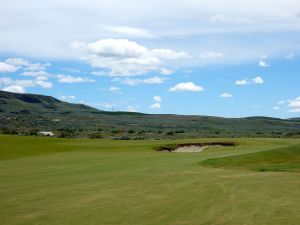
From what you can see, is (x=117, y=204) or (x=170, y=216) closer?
(x=170, y=216)

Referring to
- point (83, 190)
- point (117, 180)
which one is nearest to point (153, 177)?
point (117, 180)

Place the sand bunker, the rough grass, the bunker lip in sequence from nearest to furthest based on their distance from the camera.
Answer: the rough grass
the bunker lip
the sand bunker

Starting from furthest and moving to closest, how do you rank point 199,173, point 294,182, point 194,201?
point 199,173
point 294,182
point 194,201

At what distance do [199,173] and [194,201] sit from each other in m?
7.47

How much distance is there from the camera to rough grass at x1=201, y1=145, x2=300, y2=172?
25.3 metres

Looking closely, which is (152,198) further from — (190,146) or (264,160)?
(190,146)

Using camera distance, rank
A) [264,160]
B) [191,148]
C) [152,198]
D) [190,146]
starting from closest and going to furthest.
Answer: [152,198], [264,160], [191,148], [190,146]

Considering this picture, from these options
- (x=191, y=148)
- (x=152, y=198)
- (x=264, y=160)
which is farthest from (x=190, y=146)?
(x=152, y=198)

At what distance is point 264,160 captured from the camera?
27781mm

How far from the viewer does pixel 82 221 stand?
11.9m

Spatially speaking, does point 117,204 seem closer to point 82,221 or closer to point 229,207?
point 82,221

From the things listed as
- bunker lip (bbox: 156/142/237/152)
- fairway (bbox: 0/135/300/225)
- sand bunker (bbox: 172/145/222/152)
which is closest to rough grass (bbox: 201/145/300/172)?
fairway (bbox: 0/135/300/225)

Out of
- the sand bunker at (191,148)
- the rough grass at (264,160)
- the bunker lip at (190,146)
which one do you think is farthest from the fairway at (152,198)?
the sand bunker at (191,148)

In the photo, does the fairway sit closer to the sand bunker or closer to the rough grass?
the rough grass
